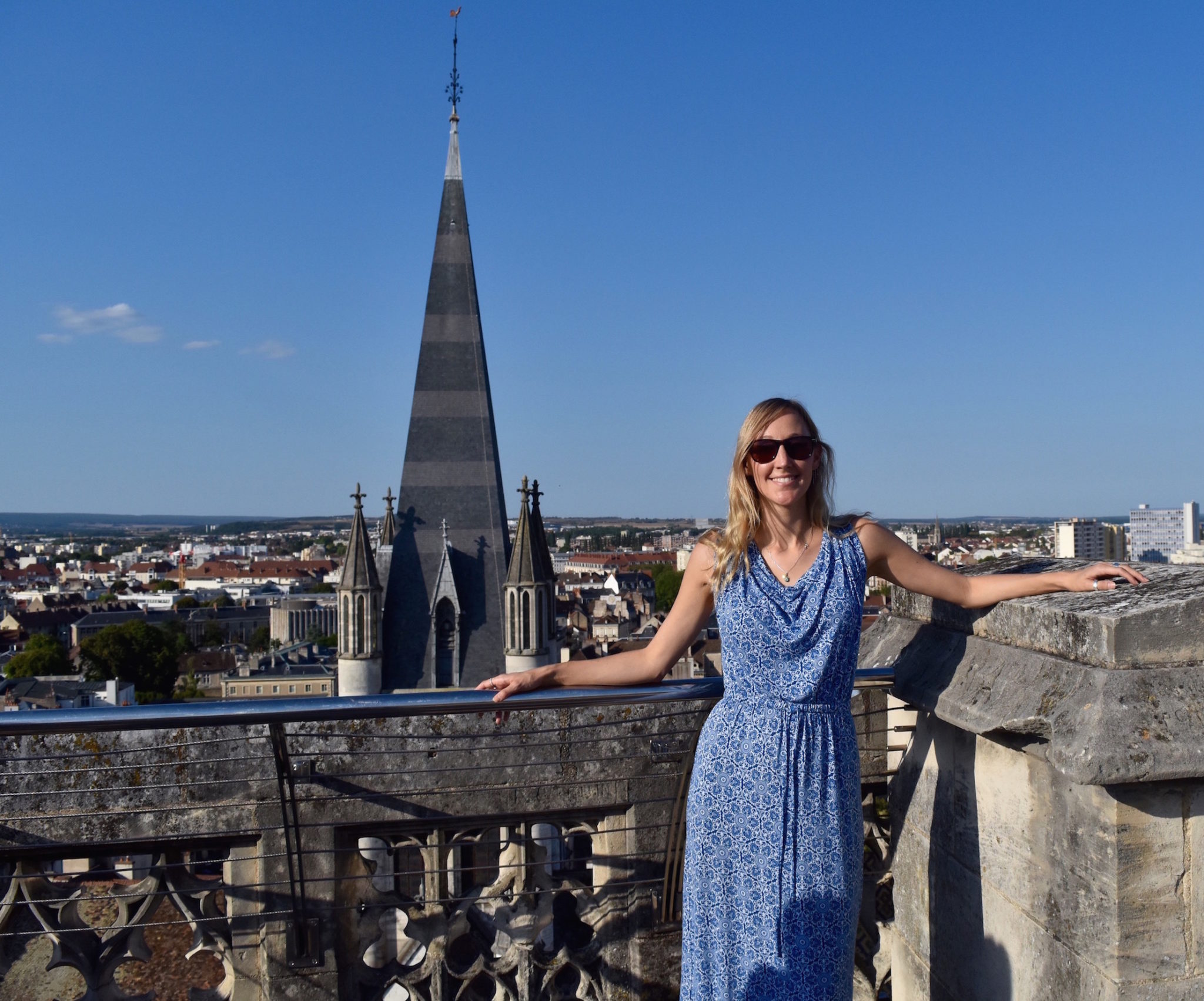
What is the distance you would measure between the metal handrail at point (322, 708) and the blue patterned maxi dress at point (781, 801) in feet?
0.73

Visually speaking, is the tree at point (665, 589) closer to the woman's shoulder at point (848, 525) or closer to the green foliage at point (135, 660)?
the green foliage at point (135, 660)

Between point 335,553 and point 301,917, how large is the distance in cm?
16155

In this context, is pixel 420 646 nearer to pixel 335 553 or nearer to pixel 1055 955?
pixel 1055 955

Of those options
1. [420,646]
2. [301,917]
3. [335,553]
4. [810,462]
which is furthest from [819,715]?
[335,553]

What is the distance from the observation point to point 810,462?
2.07 m

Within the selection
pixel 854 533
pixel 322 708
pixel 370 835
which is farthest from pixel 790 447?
pixel 370 835

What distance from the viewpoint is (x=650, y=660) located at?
220 cm

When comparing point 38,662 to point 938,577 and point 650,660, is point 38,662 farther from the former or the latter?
point 938,577

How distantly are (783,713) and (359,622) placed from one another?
53.5 ft

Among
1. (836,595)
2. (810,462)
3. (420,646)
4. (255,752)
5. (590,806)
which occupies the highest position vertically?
(810,462)

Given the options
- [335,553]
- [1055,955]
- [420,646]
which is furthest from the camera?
[335,553]

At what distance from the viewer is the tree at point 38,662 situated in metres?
52.8

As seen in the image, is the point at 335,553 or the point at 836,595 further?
the point at 335,553

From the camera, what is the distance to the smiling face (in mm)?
2055
